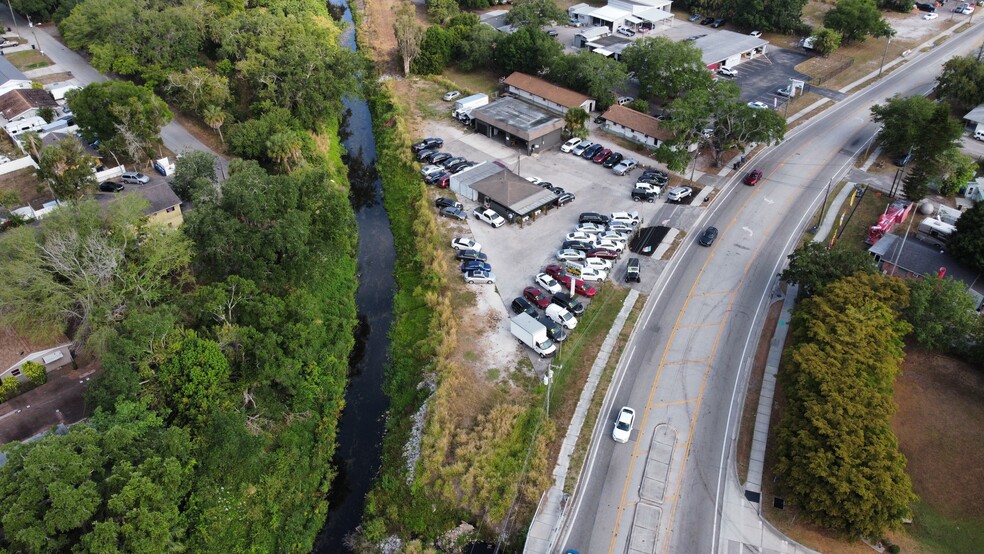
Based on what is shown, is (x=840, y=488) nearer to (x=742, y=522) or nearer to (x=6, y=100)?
(x=742, y=522)

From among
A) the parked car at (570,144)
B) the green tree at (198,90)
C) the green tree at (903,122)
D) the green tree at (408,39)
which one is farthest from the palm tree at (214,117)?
the green tree at (903,122)

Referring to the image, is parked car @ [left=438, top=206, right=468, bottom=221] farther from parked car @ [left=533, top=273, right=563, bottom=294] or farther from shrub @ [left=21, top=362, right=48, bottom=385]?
shrub @ [left=21, top=362, right=48, bottom=385]

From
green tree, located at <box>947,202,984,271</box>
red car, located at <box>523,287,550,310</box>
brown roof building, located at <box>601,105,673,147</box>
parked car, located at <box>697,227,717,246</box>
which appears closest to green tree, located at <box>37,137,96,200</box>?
red car, located at <box>523,287,550,310</box>

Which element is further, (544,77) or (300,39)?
(544,77)

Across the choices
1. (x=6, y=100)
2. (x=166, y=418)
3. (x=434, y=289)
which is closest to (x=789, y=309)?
(x=434, y=289)

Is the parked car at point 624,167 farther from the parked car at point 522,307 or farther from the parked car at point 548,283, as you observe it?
the parked car at point 522,307

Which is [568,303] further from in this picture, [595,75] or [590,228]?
[595,75]
